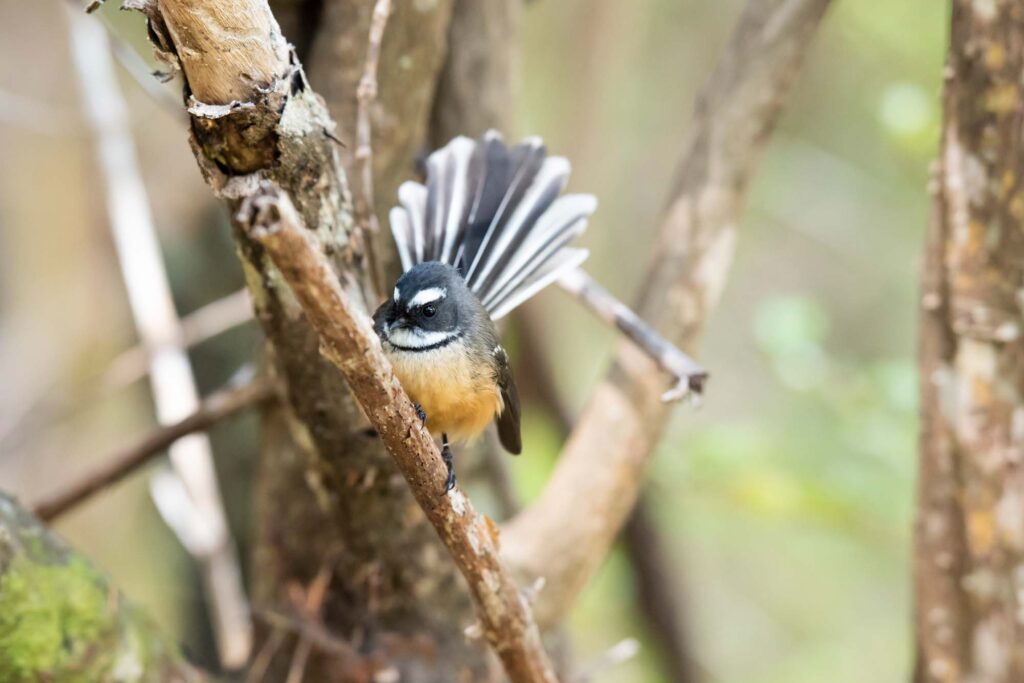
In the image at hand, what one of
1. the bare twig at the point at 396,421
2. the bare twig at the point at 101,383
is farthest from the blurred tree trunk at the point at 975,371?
the bare twig at the point at 101,383

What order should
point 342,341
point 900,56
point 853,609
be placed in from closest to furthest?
point 342,341
point 900,56
point 853,609

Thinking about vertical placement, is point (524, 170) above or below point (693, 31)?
above

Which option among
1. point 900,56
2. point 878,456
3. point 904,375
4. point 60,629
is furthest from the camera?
point 900,56

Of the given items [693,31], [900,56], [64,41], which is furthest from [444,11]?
[693,31]

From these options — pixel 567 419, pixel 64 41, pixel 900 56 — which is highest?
pixel 64 41

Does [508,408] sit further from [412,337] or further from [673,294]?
[673,294]

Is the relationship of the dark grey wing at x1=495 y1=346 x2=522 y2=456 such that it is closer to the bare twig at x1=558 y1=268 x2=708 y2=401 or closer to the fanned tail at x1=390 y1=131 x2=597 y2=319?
the fanned tail at x1=390 y1=131 x2=597 y2=319

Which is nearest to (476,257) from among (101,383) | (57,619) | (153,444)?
(153,444)

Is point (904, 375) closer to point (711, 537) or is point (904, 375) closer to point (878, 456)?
point (878, 456)
